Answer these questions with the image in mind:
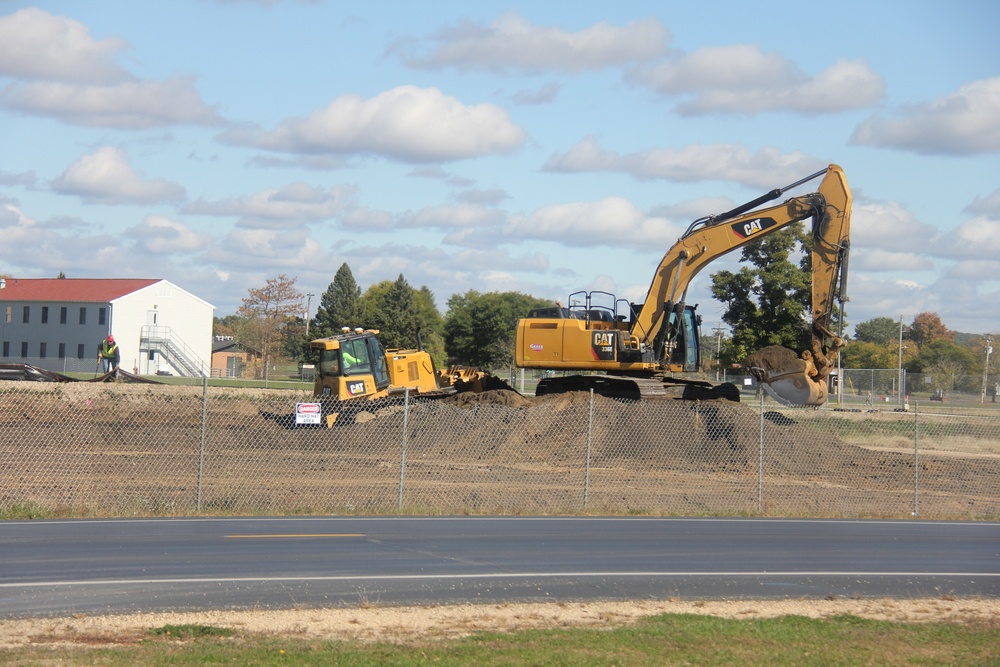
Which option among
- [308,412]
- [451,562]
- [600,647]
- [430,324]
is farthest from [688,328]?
[430,324]

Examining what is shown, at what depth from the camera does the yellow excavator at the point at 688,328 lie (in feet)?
87.4

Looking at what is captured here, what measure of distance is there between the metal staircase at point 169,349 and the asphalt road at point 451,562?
58.2 m

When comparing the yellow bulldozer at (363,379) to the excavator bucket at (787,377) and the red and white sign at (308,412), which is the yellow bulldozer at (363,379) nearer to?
the excavator bucket at (787,377)

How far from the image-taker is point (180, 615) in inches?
375

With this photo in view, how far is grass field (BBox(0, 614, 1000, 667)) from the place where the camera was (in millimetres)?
8195

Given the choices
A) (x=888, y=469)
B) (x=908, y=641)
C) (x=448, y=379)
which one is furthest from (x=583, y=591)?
(x=448, y=379)

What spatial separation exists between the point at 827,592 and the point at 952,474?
55.0ft

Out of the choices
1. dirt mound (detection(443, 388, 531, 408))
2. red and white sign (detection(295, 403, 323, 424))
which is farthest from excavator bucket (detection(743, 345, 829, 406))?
red and white sign (detection(295, 403, 323, 424))

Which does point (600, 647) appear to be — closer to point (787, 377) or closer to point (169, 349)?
point (787, 377)

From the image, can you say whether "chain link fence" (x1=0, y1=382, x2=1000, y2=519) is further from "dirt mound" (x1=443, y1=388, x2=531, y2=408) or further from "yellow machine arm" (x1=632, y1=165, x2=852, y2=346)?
"yellow machine arm" (x1=632, y1=165, x2=852, y2=346)

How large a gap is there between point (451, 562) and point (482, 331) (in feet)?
233

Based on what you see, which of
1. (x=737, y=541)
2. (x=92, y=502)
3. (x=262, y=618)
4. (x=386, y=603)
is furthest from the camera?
(x=92, y=502)

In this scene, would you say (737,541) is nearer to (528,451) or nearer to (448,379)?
(528,451)

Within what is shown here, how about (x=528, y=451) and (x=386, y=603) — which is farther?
(x=528, y=451)
